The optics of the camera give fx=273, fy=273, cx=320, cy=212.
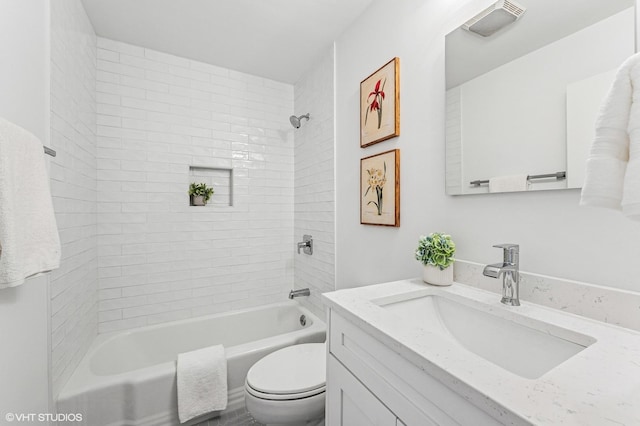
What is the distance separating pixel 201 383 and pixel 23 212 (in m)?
1.23

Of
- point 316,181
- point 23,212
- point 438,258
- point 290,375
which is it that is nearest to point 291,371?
point 290,375

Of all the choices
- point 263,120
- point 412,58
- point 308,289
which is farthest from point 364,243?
point 263,120

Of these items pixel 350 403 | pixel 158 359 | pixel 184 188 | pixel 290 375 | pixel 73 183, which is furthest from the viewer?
pixel 184 188

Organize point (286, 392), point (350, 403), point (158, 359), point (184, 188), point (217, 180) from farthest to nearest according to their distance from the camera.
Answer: point (217, 180)
point (184, 188)
point (158, 359)
point (286, 392)
point (350, 403)

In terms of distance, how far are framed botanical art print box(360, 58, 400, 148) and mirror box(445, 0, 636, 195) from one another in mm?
298

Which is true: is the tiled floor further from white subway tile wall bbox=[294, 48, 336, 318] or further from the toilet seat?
white subway tile wall bbox=[294, 48, 336, 318]

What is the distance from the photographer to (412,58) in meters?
1.34

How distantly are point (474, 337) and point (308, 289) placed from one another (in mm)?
1548

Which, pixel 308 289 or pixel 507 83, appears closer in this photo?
pixel 507 83

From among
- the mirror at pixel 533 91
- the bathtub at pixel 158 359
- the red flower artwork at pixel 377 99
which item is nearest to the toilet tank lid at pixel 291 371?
the bathtub at pixel 158 359

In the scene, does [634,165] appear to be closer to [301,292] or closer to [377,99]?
[377,99]

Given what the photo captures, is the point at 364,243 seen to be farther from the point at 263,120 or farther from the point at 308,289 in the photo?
the point at 263,120

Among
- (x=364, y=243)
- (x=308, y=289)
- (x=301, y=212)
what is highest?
(x=301, y=212)

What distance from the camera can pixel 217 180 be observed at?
2.38m
